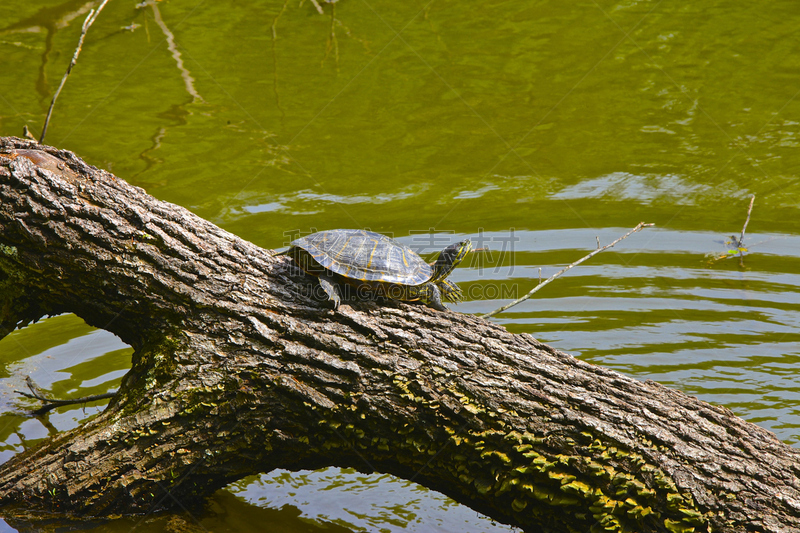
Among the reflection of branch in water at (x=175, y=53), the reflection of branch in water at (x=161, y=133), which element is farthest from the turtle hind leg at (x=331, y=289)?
the reflection of branch in water at (x=175, y=53)

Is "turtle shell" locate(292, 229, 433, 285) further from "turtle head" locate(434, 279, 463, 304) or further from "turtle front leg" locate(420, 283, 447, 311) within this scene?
"turtle head" locate(434, 279, 463, 304)

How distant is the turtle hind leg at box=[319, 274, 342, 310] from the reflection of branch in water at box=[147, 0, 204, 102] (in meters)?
8.34

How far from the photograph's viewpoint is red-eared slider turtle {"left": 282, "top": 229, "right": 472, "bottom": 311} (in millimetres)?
3777

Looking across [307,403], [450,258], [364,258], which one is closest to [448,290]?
[450,258]

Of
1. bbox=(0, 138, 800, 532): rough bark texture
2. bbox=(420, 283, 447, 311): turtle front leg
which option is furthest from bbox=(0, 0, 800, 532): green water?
bbox=(420, 283, 447, 311): turtle front leg

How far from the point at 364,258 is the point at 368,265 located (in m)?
0.07

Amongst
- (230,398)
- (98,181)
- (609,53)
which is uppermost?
(609,53)

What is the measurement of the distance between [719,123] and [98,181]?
9419 mm

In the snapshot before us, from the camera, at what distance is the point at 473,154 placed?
9.55 metres

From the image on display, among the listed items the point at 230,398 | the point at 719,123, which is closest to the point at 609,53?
the point at 719,123

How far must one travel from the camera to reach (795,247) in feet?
22.2

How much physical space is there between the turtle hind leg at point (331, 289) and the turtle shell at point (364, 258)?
0.08 meters

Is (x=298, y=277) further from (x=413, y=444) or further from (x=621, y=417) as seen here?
(x=621, y=417)

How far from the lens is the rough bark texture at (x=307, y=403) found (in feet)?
10.2
